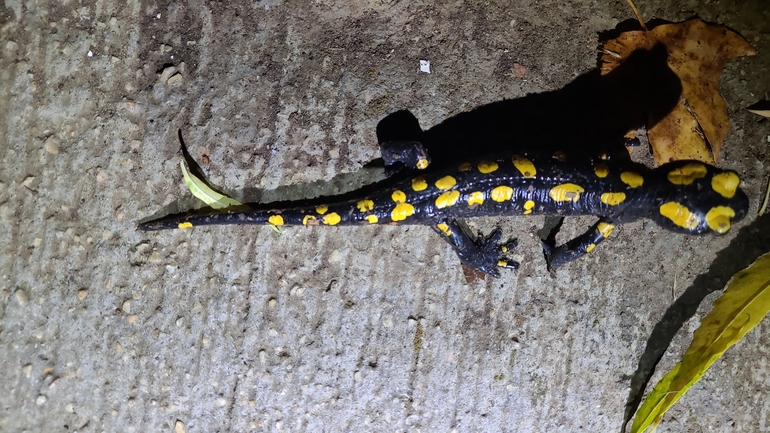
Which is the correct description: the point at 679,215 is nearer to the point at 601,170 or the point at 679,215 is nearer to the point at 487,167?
the point at 601,170

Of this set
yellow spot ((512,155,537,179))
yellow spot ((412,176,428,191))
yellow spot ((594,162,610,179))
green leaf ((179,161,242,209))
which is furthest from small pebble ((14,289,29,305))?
yellow spot ((594,162,610,179))

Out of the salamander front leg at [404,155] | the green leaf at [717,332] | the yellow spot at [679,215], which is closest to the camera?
the green leaf at [717,332]

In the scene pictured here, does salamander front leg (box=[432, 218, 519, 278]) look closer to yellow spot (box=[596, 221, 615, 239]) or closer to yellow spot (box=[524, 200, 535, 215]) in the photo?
yellow spot (box=[524, 200, 535, 215])

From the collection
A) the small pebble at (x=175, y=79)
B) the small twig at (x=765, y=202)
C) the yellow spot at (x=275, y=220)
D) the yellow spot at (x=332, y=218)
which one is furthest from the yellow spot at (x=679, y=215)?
the small pebble at (x=175, y=79)

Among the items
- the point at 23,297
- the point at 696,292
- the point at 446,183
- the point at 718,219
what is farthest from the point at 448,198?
the point at 23,297

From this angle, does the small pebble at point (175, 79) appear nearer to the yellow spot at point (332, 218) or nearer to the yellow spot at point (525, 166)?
the yellow spot at point (332, 218)

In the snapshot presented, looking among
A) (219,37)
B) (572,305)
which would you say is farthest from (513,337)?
(219,37)
